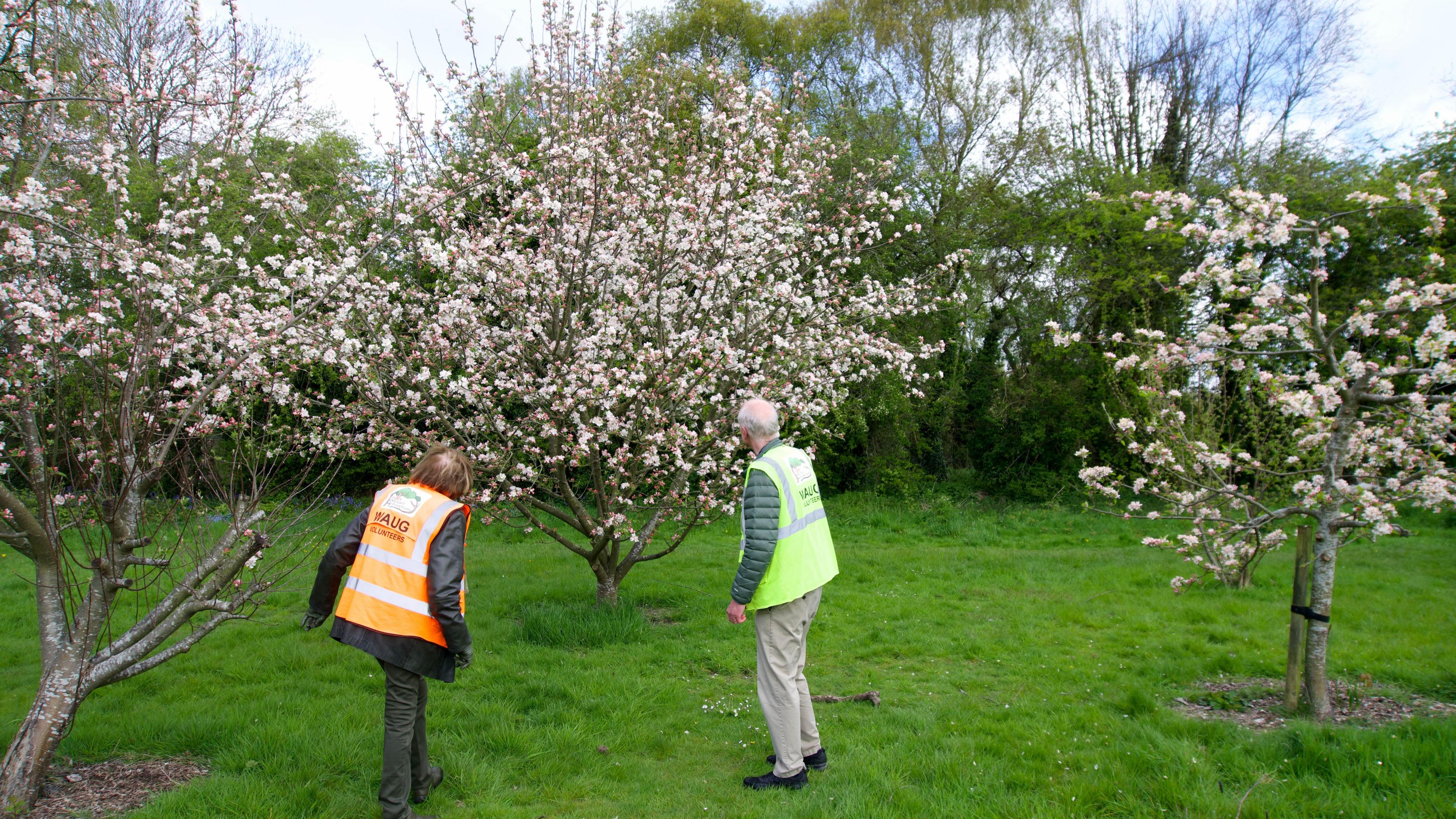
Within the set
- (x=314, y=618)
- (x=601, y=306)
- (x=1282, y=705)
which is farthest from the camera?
(x=601, y=306)

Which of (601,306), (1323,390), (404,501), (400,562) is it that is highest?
(601,306)

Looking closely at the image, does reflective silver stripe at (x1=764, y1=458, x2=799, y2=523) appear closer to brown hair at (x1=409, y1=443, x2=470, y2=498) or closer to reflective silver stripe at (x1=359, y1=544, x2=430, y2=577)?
brown hair at (x1=409, y1=443, x2=470, y2=498)

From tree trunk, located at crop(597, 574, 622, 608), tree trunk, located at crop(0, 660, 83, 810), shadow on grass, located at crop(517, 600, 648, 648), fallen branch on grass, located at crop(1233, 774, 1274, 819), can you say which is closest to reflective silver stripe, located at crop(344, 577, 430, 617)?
tree trunk, located at crop(0, 660, 83, 810)

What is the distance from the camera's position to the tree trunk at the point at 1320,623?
164 inches

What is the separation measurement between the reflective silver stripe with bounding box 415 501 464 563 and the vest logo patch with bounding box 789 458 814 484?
160 centimetres

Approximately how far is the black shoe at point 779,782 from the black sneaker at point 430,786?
4.77ft

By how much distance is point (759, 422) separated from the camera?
155 inches

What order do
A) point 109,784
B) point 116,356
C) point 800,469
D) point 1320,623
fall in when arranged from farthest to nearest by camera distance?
point 116,356, point 1320,623, point 800,469, point 109,784

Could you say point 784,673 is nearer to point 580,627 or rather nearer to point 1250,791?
point 1250,791

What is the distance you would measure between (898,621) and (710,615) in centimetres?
163

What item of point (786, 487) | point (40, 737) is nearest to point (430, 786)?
point (40, 737)

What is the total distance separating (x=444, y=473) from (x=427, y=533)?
0.32 meters

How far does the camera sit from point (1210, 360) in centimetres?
458

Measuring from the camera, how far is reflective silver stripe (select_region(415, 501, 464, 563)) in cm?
330
